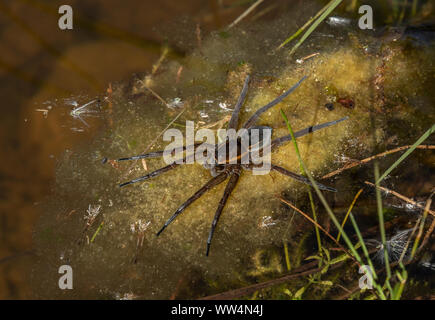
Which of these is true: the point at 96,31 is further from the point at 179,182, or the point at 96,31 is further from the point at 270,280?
the point at 270,280

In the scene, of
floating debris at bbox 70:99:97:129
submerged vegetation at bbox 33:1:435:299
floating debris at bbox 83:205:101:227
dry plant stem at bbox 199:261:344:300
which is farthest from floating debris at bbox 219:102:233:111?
dry plant stem at bbox 199:261:344:300

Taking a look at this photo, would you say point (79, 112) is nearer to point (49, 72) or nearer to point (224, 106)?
point (49, 72)

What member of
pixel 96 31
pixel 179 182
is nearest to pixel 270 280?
pixel 179 182

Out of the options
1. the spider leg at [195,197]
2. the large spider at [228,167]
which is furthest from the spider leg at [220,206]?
the spider leg at [195,197]

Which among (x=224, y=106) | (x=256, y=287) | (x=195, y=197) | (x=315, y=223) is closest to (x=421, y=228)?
(x=315, y=223)

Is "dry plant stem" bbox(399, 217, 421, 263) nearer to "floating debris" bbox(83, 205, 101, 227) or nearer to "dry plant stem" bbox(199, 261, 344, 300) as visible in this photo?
"dry plant stem" bbox(199, 261, 344, 300)

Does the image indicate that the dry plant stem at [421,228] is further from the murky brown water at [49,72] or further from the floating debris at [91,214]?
the floating debris at [91,214]

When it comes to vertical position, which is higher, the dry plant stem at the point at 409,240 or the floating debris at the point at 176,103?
the floating debris at the point at 176,103

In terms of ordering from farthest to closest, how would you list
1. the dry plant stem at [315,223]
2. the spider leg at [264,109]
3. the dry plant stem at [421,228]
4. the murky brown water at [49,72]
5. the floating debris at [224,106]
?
the floating debris at [224,106] < the murky brown water at [49,72] < the spider leg at [264,109] < the dry plant stem at [315,223] < the dry plant stem at [421,228]
